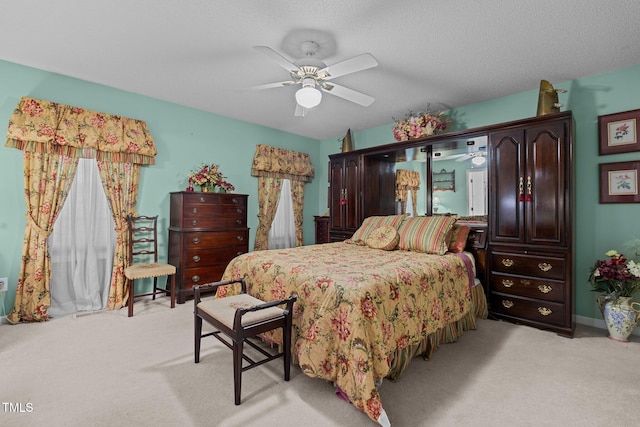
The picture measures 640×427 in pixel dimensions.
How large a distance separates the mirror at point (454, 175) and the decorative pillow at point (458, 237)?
0.40 metres

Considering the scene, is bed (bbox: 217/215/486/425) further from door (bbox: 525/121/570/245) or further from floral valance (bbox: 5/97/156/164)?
floral valance (bbox: 5/97/156/164)

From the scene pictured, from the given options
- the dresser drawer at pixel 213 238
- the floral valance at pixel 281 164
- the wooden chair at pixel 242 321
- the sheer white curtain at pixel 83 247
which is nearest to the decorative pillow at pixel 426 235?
the wooden chair at pixel 242 321

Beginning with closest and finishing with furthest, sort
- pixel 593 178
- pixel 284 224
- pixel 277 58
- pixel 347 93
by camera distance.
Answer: pixel 277 58
pixel 347 93
pixel 593 178
pixel 284 224

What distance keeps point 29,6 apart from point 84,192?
1951 millimetres

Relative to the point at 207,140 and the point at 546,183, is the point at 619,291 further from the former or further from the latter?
the point at 207,140

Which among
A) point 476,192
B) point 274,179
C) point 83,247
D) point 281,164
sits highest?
point 281,164

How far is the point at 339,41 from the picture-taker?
2.56 metres

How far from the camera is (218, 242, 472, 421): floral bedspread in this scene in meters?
1.71

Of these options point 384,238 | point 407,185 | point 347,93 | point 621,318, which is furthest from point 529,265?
point 347,93

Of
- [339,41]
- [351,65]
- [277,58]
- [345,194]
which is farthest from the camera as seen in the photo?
[345,194]

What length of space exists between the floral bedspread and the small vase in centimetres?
130

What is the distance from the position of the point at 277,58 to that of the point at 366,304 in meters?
1.89

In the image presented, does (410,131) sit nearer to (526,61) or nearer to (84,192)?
(526,61)

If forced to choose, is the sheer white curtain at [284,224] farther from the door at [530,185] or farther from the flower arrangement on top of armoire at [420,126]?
the door at [530,185]
